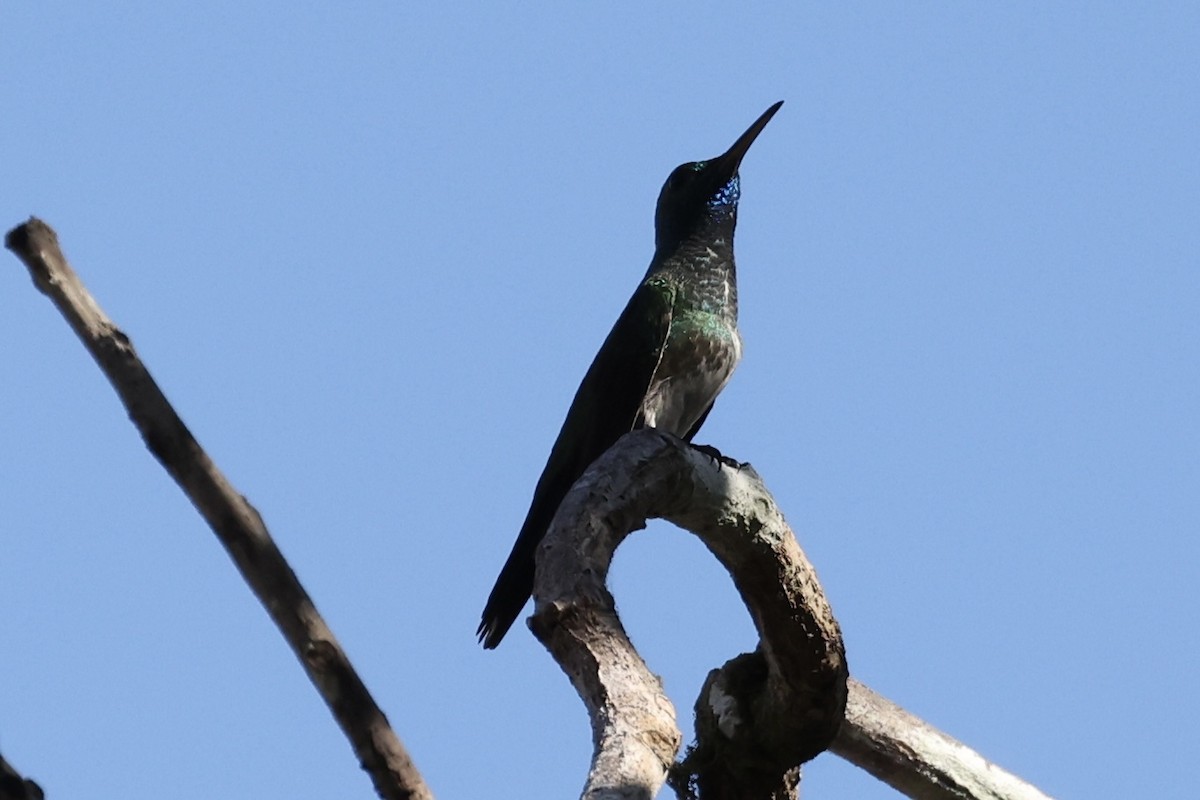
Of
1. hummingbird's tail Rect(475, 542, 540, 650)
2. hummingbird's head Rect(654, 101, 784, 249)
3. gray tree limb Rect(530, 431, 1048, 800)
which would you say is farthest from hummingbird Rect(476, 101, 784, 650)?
gray tree limb Rect(530, 431, 1048, 800)

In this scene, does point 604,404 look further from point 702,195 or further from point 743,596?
point 743,596

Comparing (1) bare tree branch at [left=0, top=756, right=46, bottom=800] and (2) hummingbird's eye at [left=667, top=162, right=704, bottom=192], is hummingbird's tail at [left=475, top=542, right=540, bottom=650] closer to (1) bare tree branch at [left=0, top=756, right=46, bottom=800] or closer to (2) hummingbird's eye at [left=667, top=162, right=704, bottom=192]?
(2) hummingbird's eye at [left=667, top=162, right=704, bottom=192]

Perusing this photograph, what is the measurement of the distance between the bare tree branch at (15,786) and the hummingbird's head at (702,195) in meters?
5.02

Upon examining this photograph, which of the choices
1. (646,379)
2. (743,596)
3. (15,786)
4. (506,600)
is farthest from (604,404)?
(15,786)

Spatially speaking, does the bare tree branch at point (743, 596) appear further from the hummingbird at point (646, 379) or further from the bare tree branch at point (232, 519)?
the hummingbird at point (646, 379)

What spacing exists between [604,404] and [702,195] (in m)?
1.50

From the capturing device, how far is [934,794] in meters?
4.14

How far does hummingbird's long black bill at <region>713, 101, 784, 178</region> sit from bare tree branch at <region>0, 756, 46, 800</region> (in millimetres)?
5390

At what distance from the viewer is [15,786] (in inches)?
64.0

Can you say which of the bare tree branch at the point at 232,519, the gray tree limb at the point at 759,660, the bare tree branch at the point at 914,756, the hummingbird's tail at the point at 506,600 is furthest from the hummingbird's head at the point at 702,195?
the bare tree branch at the point at 232,519

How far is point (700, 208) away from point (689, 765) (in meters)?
3.20

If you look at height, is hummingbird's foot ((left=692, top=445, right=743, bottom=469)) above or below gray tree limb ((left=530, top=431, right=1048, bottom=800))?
above

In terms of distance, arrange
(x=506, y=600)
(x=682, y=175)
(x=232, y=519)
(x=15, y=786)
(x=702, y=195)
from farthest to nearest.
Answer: (x=682, y=175) → (x=702, y=195) → (x=506, y=600) → (x=232, y=519) → (x=15, y=786)

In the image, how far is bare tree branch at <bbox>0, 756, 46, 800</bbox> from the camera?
1.61m
